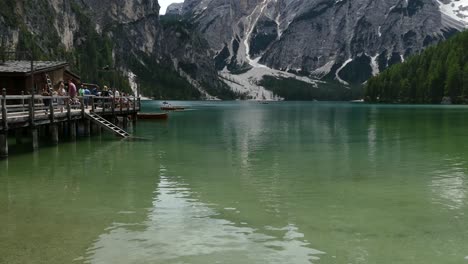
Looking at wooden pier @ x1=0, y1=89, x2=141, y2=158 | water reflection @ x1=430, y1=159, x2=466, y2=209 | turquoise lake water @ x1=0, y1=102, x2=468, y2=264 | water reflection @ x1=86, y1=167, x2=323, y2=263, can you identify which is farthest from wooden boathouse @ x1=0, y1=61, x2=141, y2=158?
water reflection @ x1=430, y1=159, x2=466, y2=209

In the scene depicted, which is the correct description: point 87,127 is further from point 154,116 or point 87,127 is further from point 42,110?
point 154,116

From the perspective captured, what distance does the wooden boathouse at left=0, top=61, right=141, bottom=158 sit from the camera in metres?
33.3

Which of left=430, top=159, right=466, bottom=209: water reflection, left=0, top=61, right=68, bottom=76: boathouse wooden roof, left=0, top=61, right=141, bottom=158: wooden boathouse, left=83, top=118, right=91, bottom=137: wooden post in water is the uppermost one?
left=0, top=61, right=68, bottom=76: boathouse wooden roof

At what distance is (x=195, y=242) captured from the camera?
1427cm

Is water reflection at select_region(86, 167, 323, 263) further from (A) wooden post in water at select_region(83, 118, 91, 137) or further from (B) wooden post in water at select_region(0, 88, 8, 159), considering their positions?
(A) wooden post in water at select_region(83, 118, 91, 137)

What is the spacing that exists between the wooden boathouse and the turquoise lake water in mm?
2591

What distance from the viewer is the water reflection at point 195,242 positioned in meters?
12.9

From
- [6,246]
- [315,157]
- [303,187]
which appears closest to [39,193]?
[6,246]

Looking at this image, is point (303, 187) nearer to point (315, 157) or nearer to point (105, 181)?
point (105, 181)

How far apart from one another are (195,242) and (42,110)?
34271mm

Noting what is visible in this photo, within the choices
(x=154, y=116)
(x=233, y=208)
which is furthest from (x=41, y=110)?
(x=154, y=116)

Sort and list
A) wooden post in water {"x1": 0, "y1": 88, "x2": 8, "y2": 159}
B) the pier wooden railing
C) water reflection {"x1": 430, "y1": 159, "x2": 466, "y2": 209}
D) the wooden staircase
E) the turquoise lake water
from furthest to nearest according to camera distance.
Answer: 1. the wooden staircase
2. the pier wooden railing
3. wooden post in water {"x1": 0, "y1": 88, "x2": 8, "y2": 159}
4. water reflection {"x1": 430, "y1": 159, "x2": 466, "y2": 209}
5. the turquoise lake water

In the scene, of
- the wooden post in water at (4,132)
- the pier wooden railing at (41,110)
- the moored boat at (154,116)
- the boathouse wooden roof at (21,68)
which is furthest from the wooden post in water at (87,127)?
the moored boat at (154,116)

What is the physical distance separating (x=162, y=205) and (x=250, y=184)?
5.92 metres
